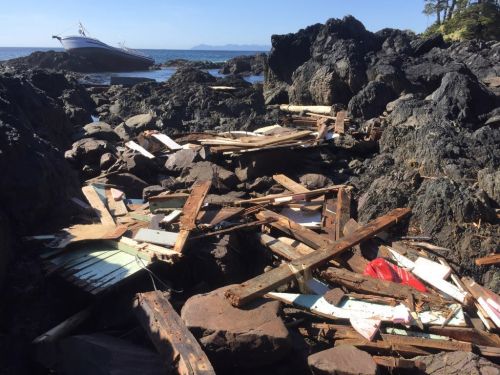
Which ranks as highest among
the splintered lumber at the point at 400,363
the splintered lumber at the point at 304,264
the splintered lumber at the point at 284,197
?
the splintered lumber at the point at 284,197

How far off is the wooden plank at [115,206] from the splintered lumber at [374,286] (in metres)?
3.75

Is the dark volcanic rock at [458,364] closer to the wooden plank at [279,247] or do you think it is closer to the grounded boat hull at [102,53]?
the wooden plank at [279,247]

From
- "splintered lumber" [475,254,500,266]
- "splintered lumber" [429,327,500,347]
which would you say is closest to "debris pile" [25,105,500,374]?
"splintered lumber" [429,327,500,347]

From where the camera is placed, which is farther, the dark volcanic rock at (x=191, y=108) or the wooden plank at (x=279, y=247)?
the dark volcanic rock at (x=191, y=108)

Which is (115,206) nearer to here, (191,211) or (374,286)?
(191,211)

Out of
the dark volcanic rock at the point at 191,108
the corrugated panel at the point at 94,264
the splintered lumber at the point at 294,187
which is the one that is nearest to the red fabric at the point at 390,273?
the splintered lumber at the point at 294,187

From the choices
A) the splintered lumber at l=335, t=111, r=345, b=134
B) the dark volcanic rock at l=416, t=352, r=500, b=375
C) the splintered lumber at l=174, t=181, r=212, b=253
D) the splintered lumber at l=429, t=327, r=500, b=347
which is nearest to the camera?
the dark volcanic rock at l=416, t=352, r=500, b=375

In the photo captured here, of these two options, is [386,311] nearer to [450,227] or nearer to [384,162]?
[450,227]

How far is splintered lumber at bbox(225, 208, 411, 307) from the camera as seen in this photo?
15.7ft

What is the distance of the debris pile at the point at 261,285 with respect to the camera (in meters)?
4.27

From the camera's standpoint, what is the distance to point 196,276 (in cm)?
620

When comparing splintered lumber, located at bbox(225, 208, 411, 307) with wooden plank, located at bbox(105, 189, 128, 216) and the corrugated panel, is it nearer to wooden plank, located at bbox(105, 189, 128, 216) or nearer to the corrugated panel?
the corrugated panel

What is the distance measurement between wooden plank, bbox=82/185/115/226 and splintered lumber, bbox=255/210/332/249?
7.82 feet

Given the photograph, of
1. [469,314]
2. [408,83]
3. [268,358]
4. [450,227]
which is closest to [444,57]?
[408,83]
